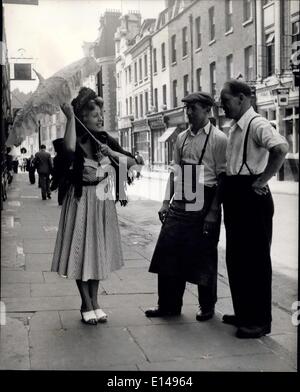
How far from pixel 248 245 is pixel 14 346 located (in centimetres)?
168

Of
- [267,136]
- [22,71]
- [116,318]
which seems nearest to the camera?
[22,71]

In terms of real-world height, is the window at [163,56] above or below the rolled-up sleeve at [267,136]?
above

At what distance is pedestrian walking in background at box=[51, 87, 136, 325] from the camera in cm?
391

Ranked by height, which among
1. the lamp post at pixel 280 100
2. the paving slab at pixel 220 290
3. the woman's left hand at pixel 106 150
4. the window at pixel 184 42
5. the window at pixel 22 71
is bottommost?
the paving slab at pixel 220 290

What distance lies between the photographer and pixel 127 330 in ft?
12.9

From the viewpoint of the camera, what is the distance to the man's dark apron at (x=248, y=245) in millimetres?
3707

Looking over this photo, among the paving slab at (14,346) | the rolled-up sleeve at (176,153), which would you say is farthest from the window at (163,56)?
the paving slab at (14,346)

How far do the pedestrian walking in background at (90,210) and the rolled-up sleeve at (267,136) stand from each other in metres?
0.90

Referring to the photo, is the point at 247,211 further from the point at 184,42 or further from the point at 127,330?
the point at 184,42

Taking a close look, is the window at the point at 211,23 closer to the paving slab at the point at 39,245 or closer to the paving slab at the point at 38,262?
the paving slab at the point at 38,262

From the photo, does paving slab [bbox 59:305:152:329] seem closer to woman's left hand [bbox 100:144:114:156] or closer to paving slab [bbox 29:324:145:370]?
paving slab [bbox 29:324:145:370]

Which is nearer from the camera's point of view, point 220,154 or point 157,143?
point 220,154

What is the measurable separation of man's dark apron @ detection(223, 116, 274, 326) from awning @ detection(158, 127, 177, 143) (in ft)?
2.08

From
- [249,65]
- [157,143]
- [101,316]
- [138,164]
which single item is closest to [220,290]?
[101,316]
